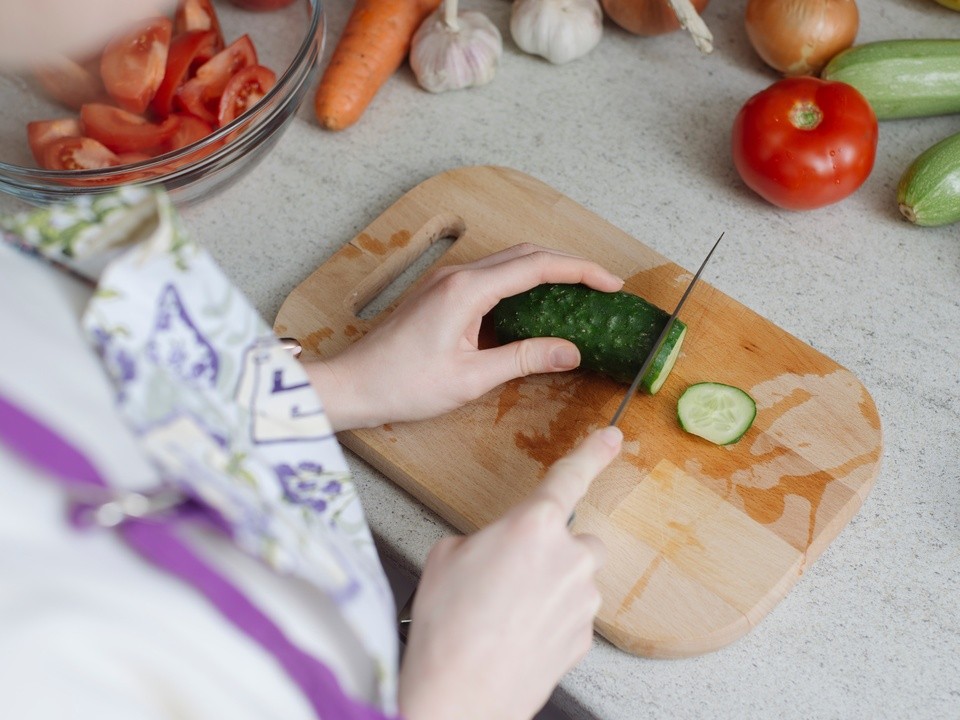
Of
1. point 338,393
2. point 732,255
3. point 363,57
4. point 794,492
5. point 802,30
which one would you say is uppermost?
point 363,57

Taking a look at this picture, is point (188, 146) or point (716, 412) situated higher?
point (188, 146)

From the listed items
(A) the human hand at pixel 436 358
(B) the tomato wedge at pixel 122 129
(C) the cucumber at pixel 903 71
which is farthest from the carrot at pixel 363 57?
(C) the cucumber at pixel 903 71

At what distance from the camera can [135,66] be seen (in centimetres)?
155

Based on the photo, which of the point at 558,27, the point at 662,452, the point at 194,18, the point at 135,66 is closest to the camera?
the point at 662,452

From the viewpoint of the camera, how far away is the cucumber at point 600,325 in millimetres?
1331

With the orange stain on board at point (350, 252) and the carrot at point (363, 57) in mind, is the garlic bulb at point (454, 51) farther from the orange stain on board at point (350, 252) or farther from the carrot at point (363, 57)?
the orange stain on board at point (350, 252)

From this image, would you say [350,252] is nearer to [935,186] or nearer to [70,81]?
[70,81]

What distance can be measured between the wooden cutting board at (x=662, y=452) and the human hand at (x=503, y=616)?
0.25m

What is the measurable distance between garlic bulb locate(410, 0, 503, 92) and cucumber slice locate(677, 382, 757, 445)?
789 mm

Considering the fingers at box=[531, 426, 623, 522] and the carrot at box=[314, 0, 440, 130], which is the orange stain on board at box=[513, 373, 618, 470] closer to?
the fingers at box=[531, 426, 623, 522]

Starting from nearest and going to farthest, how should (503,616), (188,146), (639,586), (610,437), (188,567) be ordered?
(188,567) → (503,616) → (610,437) → (639,586) → (188,146)

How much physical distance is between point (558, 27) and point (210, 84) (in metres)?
0.65

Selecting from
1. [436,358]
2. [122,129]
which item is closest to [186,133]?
[122,129]

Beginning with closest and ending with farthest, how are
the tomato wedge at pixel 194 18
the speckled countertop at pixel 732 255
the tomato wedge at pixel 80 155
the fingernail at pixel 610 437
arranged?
the fingernail at pixel 610 437 → the speckled countertop at pixel 732 255 → the tomato wedge at pixel 80 155 → the tomato wedge at pixel 194 18
